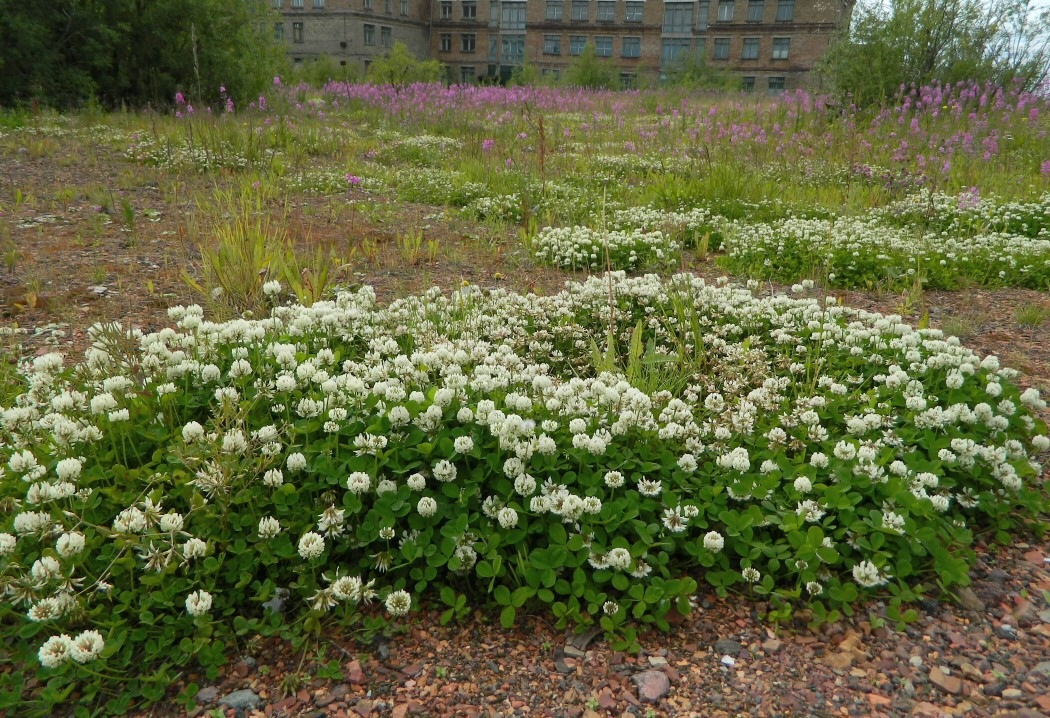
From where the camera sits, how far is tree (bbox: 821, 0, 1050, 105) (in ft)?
50.4

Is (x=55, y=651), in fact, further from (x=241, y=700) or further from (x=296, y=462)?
(x=296, y=462)

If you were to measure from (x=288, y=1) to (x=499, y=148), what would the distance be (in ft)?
185

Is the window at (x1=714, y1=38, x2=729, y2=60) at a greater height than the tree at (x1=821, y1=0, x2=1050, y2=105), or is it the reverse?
the window at (x1=714, y1=38, x2=729, y2=60)

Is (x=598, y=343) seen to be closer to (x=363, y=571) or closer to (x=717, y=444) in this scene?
(x=717, y=444)

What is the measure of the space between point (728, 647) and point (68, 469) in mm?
2516

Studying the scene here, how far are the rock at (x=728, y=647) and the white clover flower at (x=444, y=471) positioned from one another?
117 cm

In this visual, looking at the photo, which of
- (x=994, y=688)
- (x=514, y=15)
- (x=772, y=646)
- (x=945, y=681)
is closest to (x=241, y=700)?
(x=772, y=646)

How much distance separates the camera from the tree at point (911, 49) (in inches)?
604

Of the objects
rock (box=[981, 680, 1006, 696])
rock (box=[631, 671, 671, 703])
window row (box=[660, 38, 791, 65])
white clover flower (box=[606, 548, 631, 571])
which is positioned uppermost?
window row (box=[660, 38, 791, 65])

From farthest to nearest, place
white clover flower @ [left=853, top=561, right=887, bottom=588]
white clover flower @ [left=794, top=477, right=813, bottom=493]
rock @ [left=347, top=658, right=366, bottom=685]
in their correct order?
white clover flower @ [left=794, top=477, right=813, bottom=493] < white clover flower @ [left=853, top=561, right=887, bottom=588] < rock @ [left=347, top=658, right=366, bottom=685]

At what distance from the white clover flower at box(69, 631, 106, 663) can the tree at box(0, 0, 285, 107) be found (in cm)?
1432

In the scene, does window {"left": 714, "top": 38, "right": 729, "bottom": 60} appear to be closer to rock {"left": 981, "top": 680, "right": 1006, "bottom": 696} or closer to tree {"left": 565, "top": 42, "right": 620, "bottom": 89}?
tree {"left": 565, "top": 42, "right": 620, "bottom": 89}

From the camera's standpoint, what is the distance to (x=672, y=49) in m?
59.7

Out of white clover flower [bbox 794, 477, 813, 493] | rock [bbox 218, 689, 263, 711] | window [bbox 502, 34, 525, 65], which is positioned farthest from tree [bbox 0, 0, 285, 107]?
window [bbox 502, 34, 525, 65]
